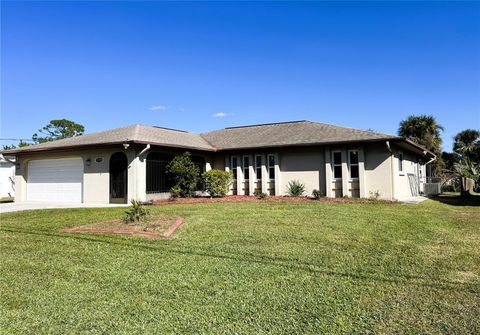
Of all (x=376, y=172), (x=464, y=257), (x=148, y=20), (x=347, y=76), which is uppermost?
(x=148, y=20)

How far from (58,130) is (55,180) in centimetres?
4718

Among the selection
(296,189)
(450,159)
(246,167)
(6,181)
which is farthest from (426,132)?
(6,181)

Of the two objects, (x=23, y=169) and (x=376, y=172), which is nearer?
(x=376, y=172)

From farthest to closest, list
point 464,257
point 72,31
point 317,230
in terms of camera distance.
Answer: point 72,31 → point 317,230 → point 464,257

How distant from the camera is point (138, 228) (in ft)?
27.9

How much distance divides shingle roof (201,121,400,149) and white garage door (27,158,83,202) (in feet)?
27.8

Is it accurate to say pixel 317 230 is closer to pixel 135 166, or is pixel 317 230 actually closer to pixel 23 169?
pixel 135 166

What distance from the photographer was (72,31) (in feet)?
48.5

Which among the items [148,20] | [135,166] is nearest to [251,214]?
[135,166]

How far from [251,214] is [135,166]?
7657 mm

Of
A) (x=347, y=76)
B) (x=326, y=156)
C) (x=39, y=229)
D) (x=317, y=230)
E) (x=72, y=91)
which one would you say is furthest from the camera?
(x=72, y=91)

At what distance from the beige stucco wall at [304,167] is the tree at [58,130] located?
5259cm

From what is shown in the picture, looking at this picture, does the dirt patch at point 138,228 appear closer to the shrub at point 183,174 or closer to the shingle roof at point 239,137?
the shingle roof at point 239,137

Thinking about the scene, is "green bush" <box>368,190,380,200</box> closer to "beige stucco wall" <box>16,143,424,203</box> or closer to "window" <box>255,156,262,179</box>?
"beige stucco wall" <box>16,143,424,203</box>
